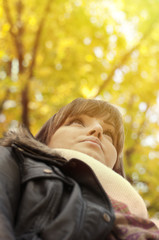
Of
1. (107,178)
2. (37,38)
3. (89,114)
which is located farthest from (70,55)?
(107,178)

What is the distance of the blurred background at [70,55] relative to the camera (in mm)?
2340

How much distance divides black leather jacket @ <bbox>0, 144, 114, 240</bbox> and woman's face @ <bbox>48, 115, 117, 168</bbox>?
0.32 m

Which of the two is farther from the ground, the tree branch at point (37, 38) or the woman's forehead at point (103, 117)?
the tree branch at point (37, 38)

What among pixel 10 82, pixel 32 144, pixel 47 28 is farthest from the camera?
pixel 47 28

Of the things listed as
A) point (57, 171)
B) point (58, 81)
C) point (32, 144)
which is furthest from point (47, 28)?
point (57, 171)

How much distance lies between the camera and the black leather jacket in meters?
0.65

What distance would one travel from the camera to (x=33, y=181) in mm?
801

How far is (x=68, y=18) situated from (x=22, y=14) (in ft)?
1.58

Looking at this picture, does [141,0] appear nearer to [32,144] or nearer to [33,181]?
[32,144]

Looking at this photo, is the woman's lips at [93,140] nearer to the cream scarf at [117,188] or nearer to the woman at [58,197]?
the woman at [58,197]

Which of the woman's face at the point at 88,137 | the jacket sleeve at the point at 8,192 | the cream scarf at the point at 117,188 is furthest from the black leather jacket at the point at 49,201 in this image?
the woman's face at the point at 88,137

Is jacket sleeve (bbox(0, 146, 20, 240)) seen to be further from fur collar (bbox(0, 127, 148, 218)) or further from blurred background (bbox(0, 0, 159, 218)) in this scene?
blurred background (bbox(0, 0, 159, 218))

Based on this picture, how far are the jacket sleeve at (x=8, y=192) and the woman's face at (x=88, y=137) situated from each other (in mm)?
393

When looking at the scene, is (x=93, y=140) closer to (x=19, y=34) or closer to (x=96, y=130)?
(x=96, y=130)
